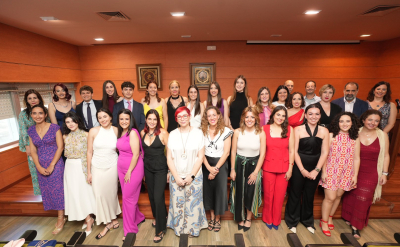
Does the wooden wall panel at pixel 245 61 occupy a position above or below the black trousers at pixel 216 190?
above

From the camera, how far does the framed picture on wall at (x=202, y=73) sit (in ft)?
18.7

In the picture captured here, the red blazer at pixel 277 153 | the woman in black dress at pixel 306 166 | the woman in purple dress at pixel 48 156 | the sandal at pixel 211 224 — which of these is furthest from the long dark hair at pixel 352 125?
the woman in purple dress at pixel 48 156

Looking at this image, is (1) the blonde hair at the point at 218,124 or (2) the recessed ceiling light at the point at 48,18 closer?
(1) the blonde hair at the point at 218,124

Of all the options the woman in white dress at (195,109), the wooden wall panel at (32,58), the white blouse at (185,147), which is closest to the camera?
the white blouse at (185,147)

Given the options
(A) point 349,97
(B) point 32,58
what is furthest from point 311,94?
(B) point 32,58

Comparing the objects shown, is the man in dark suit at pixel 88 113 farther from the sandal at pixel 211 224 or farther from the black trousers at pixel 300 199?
the black trousers at pixel 300 199

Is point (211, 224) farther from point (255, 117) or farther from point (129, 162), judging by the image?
point (255, 117)

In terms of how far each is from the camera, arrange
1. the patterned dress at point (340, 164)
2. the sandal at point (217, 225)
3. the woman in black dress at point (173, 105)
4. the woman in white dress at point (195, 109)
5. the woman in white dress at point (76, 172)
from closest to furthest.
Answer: the patterned dress at point (340, 164) → the woman in white dress at point (76, 172) → the sandal at point (217, 225) → the woman in white dress at point (195, 109) → the woman in black dress at point (173, 105)

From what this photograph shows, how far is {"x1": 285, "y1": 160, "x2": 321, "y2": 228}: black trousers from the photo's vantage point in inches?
101

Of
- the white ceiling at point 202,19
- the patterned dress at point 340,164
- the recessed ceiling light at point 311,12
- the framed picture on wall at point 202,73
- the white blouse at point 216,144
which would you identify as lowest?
the patterned dress at point 340,164

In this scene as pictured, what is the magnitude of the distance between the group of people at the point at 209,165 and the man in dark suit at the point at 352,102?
2.79 ft

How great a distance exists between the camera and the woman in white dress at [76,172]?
8.16 ft

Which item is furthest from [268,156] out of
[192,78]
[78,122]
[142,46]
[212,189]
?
[142,46]

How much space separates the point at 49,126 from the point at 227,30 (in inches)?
153
